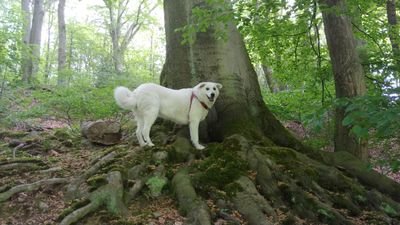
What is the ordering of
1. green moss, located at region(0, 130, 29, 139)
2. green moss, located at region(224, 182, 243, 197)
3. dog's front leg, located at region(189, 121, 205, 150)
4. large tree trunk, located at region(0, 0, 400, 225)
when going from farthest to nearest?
green moss, located at region(0, 130, 29, 139) < dog's front leg, located at region(189, 121, 205, 150) < green moss, located at region(224, 182, 243, 197) < large tree trunk, located at region(0, 0, 400, 225)

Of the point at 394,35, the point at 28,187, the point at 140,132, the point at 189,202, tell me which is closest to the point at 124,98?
the point at 140,132

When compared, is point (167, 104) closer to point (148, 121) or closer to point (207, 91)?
point (148, 121)

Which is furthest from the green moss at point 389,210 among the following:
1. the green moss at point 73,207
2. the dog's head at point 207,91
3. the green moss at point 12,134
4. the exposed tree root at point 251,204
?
the green moss at point 12,134

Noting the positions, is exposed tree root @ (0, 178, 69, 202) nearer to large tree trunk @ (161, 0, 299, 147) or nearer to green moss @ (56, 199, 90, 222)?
green moss @ (56, 199, 90, 222)

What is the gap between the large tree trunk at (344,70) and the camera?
6.79 metres

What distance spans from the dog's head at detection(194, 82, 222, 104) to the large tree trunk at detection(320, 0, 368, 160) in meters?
2.28

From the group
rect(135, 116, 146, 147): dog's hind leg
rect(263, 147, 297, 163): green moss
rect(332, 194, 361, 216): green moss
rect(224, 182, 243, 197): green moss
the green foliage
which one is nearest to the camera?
the green foliage

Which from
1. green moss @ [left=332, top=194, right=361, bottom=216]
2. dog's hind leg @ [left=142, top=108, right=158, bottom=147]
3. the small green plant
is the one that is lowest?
green moss @ [left=332, top=194, right=361, bottom=216]

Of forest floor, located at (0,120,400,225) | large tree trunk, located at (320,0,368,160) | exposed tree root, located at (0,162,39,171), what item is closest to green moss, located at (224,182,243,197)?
forest floor, located at (0,120,400,225)

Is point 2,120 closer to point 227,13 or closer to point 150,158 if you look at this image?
point 150,158

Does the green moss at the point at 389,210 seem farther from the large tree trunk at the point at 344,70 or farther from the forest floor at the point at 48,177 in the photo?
the forest floor at the point at 48,177

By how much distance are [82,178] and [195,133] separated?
1.93 meters

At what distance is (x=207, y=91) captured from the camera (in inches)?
243

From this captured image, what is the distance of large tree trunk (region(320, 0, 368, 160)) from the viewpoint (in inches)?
267
